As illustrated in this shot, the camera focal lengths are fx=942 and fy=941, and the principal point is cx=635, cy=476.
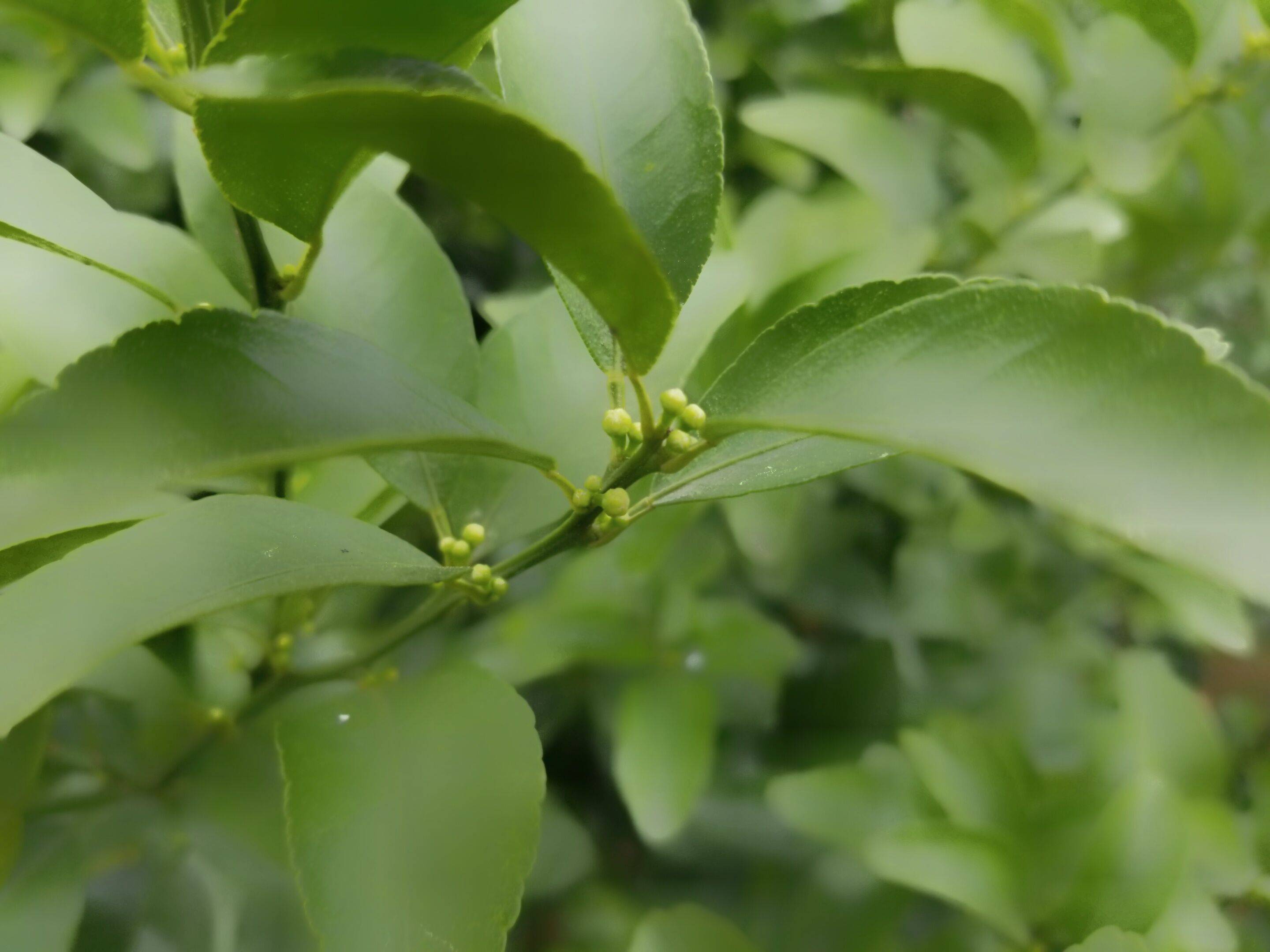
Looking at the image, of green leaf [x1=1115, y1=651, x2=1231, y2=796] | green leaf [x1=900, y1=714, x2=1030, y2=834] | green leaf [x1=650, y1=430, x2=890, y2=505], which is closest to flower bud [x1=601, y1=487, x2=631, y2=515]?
green leaf [x1=650, y1=430, x2=890, y2=505]

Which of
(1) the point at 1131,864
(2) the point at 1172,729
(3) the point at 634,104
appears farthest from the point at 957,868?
(3) the point at 634,104

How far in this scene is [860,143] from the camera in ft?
2.50

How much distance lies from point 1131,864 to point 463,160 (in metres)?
0.58

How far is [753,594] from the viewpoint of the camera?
1.05 meters

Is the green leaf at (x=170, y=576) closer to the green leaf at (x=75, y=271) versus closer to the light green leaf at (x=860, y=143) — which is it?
the green leaf at (x=75, y=271)

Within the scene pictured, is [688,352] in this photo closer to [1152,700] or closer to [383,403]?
[383,403]

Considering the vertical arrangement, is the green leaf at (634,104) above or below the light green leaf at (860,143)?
above

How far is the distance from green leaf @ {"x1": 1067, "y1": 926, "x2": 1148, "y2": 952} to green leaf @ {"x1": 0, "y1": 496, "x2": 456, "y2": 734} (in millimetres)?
364

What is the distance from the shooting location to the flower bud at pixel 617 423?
33 centimetres

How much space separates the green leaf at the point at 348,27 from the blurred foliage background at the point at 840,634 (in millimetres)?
158

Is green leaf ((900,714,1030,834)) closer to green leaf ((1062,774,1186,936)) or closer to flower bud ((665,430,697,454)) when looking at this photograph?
green leaf ((1062,774,1186,936))

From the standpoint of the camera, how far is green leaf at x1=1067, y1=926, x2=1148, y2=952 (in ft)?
1.47

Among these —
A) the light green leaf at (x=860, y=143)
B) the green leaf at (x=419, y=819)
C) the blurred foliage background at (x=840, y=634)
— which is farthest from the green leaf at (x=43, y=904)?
the light green leaf at (x=860, y=143)

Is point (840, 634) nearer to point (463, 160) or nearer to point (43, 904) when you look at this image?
point (43, 904)
